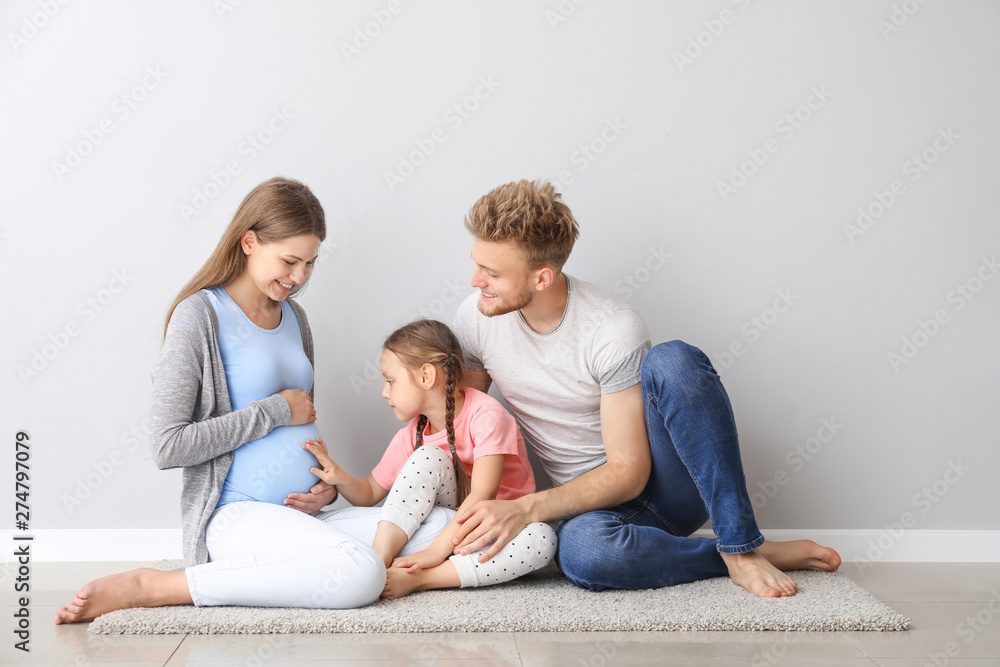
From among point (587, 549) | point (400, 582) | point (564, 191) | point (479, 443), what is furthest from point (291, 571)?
point (564, 191)

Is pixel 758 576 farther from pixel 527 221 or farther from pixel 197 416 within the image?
pixel 197 416

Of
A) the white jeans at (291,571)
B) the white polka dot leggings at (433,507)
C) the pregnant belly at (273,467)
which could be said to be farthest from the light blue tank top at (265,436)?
the white polka dot leggings at (433,507)

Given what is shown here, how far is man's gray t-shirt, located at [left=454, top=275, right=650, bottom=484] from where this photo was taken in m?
1.70

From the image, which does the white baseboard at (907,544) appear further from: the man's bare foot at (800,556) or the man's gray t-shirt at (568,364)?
the man's gray t-shirt at (568,364)

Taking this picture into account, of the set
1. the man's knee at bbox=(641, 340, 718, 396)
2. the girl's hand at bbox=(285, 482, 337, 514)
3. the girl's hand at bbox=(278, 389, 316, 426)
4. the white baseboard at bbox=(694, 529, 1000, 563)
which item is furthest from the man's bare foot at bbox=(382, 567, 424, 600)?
the white baseboard at bbox=(694, 529, 1000, 563)

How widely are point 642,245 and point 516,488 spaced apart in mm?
714

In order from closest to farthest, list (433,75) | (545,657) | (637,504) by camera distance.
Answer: (545,657)
(637,504)
(433,75)

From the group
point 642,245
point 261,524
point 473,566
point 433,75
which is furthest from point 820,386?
point 261,524

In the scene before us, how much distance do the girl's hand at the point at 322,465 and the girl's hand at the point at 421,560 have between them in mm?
243

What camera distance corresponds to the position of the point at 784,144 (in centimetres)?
197

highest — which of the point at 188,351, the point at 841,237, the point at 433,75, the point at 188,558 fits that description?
the point at 841,237

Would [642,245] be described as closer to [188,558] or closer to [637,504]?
[637,504]

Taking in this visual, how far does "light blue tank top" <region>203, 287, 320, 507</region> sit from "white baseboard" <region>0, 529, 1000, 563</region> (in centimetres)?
52

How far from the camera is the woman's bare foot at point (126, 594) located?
1.44 metres
